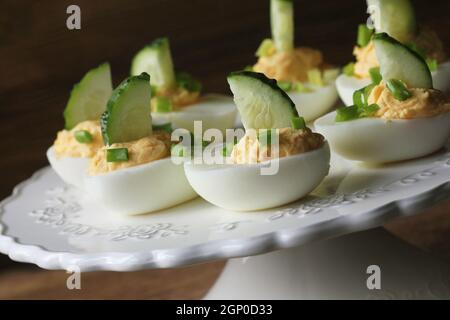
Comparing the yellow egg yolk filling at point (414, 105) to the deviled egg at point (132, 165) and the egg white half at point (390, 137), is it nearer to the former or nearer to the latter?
the egg white half at point (390, 137)

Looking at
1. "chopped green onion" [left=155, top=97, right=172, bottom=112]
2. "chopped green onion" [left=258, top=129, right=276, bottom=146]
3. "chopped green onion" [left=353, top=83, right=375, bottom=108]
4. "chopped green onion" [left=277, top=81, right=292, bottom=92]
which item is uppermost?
"chopped green onion" [left=353, top=83, right=375, bottom=108]

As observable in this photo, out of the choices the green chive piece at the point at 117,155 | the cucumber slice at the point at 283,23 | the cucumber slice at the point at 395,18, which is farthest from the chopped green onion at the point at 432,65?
the green chive piece at the point at 117,155

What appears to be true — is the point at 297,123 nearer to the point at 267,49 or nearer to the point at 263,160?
the point at 263,160

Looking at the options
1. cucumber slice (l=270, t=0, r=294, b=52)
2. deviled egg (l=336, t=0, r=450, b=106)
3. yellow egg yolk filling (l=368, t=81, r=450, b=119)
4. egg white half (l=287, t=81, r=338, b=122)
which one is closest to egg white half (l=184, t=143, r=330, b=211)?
yellow egg yolk filling (l=368, t=81, r=450, b=119)

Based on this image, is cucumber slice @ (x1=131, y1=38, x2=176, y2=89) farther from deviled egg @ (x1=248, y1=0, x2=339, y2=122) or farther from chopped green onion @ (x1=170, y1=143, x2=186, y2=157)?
chopped green onion @ (x1=170, y1=143, x2=186, y2=157)
